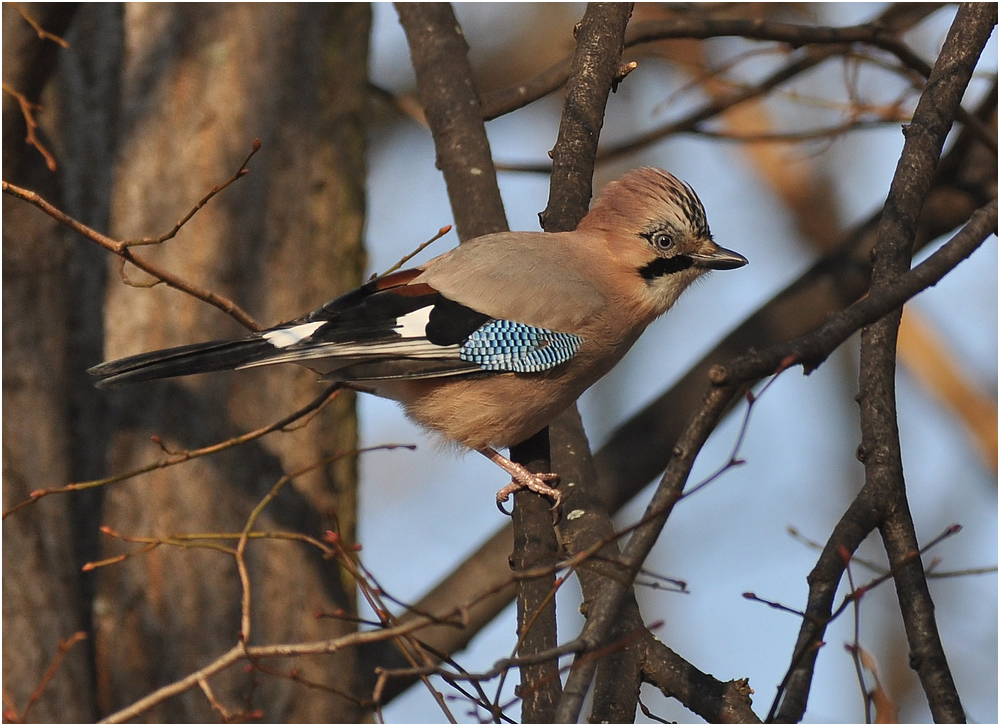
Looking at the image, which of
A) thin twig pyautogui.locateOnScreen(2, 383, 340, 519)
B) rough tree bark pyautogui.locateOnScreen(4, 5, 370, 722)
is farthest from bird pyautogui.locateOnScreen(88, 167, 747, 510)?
rough tree bark pyautogui.locateOnScreen(4, 5, 370, 722)

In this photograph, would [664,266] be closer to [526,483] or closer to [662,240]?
[662,240]

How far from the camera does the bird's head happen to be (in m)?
3.87

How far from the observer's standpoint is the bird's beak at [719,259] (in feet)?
12.6

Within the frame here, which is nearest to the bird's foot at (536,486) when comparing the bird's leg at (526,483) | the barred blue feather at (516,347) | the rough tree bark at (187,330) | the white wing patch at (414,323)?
the bird's leg at (526,483)

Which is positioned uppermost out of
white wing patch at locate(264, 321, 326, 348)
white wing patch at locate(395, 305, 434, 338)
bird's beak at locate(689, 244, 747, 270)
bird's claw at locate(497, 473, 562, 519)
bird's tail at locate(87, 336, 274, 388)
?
bird's beak at locate(689, 244, 747, 270)

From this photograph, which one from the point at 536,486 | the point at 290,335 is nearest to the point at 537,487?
the point at 536,486

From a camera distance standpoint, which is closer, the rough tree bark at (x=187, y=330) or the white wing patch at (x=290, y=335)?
the white wing patch at (x=290, y=335)

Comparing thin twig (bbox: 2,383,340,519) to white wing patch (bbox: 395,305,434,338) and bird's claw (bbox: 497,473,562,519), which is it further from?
bird's claw (bbox: 497,473,562,519)

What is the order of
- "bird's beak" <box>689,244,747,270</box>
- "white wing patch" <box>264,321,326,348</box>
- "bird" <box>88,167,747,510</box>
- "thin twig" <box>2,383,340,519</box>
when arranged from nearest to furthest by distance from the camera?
"thin twig" <box>2,383,340,519</box>
"white wing patch" <box>264,321,326,348</box>
"bird" <box>88,167,747,510</box>
"bird's beak" <box>689,244,747,270</box>

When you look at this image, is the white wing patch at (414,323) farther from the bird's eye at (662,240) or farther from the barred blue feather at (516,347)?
the bird's eye at (662,240)

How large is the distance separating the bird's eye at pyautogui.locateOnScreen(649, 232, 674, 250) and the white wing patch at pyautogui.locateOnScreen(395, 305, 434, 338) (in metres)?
0.94

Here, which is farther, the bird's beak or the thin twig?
the bird's beak

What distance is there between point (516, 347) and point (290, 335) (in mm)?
796

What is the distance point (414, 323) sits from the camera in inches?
141
